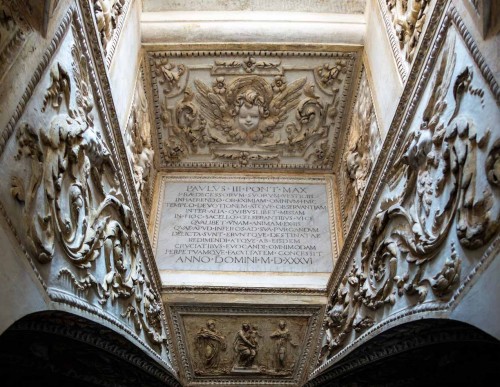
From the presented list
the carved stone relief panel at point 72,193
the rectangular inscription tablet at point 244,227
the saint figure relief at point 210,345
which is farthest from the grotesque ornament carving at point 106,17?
the saint figure relief at point 210,345

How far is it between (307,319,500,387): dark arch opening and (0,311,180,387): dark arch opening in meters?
1.82

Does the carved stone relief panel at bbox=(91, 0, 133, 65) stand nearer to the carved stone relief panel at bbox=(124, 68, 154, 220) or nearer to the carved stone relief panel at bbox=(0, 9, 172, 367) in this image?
the carved stone relief panel at bbox=(0, 9, 172, 367)

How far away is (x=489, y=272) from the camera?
288cm

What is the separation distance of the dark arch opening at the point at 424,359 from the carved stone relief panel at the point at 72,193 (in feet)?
6.10

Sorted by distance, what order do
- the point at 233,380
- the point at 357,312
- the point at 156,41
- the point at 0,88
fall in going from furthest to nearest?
the point at 156,41, the point at 233,380, the point at 357,312, the point at 0,88

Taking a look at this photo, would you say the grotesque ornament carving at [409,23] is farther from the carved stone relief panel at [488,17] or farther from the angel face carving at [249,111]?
the angel face carving at [249,111]

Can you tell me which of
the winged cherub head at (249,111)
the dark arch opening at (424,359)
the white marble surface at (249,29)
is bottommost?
the dark arch opening at (424,359)

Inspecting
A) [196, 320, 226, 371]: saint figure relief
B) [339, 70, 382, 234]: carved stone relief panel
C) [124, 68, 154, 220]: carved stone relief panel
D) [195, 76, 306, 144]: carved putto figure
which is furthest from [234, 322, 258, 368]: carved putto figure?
[195, 76, 306, 144]: carved putto figure

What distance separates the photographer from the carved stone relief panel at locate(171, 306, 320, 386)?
6039mm

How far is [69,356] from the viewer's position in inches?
185

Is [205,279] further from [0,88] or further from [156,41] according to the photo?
[0,88]

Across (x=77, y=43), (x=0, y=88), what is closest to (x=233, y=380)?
(x=77, y=43)

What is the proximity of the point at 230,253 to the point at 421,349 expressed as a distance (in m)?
2.56

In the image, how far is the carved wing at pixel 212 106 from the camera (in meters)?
6.98
